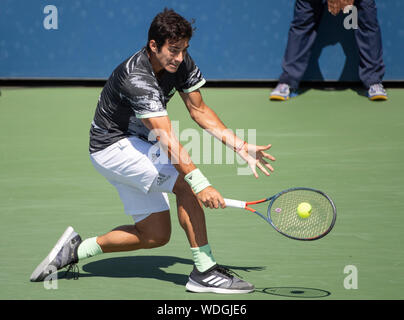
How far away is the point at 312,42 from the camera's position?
10.1 m

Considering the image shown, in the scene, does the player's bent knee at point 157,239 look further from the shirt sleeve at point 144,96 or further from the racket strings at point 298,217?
the shirt sleeve at point 144,96

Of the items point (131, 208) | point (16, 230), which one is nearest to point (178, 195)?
point (131, 208)

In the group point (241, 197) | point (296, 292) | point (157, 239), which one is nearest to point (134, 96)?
point (157, 239)

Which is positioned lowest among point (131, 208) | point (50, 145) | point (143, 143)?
point (50, 145)

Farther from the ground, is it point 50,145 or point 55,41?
point 55,41

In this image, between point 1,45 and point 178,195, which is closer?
point 178,195

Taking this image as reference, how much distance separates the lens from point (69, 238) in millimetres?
5109

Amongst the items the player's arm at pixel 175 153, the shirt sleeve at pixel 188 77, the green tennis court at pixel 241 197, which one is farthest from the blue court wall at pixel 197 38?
the player's arm at pixel 175 153

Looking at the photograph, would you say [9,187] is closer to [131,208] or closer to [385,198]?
[131,208]

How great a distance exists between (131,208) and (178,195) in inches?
12.9

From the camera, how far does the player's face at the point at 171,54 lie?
4.67 metres

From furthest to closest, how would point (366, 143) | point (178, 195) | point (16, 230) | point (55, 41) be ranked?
point (55, 41) → point (366, 143) → point (16, 230) → point (178, 195)

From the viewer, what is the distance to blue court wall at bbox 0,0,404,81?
35.1 feet

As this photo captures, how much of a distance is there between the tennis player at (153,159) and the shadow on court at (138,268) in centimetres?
15
